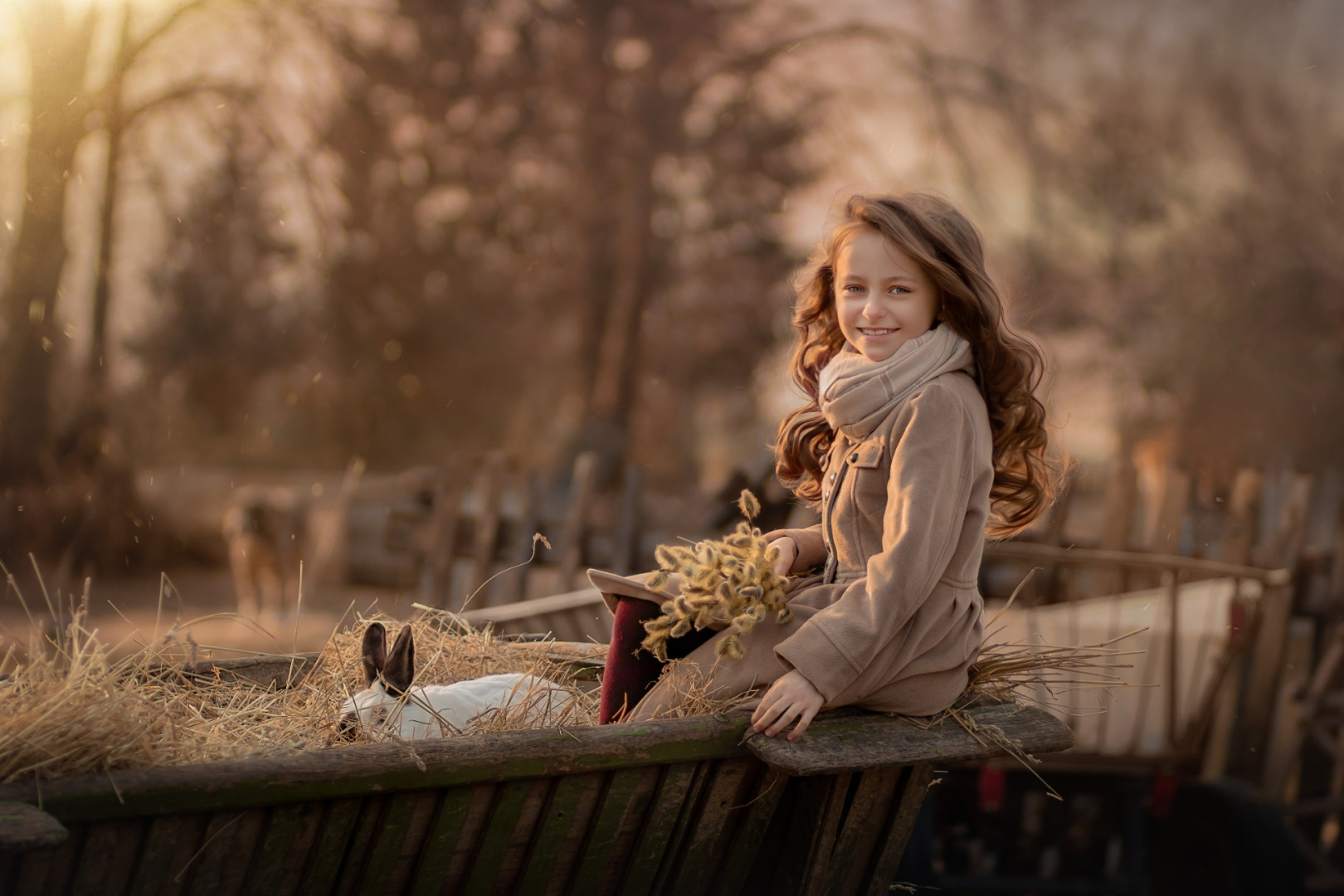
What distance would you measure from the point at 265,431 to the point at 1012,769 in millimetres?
8262

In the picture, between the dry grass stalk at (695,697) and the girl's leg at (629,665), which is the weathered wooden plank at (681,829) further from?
the girl's leg at (629,665)

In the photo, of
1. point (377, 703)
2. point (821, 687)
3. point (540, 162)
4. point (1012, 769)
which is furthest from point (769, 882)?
Result: point (540, 162)

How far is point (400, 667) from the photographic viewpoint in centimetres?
184

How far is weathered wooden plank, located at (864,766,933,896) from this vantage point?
1802 mm

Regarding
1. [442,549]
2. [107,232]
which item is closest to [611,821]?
[442,549]

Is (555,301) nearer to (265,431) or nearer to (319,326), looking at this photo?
(319,326)

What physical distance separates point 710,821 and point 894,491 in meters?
0.57

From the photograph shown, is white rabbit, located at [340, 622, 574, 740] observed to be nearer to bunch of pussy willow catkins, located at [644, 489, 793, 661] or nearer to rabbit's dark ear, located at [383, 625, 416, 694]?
rabbit's dark ear, located at [383, 625, 416, 694]

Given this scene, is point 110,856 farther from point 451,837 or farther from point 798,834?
point 798,834

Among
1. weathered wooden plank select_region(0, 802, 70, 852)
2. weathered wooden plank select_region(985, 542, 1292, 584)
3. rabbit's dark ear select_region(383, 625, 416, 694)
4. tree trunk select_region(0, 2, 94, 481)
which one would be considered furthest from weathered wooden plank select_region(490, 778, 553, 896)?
tree trunk select_region(0, 2, 94, 481)

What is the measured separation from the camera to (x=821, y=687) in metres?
1.59

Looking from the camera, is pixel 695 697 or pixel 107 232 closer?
pixel 695 697

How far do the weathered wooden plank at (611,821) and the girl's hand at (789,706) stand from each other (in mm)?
182

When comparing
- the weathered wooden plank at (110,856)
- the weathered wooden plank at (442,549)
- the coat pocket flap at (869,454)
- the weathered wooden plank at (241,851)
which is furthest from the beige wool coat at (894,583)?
the weathered wooden plank at (442,549)
